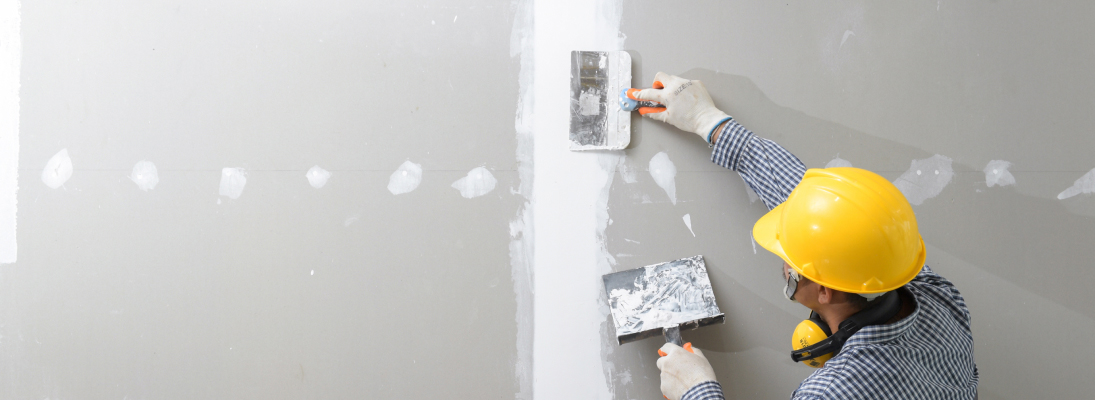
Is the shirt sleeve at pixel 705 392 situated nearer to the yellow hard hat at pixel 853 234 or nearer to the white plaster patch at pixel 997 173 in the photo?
the yellow hard hat at pixel 853 234

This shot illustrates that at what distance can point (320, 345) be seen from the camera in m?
1.39

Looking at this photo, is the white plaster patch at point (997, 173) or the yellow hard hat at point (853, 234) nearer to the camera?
the yellow hard hat at point (853, 234)

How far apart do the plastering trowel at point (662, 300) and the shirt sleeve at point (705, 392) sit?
14 centimetres

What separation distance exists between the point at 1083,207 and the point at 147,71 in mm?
2536

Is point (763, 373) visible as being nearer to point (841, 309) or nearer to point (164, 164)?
point (841, 309)

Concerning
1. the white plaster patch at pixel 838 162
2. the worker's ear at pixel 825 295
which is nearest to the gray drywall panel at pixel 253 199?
the worker's ear at pixel 825 295

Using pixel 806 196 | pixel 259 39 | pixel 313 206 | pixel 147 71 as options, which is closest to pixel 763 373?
pixel 806 196

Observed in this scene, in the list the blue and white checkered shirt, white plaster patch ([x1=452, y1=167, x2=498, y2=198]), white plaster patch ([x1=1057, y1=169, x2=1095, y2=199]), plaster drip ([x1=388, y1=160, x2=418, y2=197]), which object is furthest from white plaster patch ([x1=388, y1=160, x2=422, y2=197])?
white plaster patch ([x1=1057, y1=169, x2=1095, y2=199])

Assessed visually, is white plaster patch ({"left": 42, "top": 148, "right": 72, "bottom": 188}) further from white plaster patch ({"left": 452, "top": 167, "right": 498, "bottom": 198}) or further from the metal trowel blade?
the metal trowel blade

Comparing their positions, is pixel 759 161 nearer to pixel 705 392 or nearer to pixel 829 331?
pixel 829 331

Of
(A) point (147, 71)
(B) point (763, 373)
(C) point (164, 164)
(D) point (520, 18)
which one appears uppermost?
(D) point (520, 18)

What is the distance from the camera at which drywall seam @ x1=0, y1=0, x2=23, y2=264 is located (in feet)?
4.42

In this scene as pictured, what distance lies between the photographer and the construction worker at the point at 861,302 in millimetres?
1020

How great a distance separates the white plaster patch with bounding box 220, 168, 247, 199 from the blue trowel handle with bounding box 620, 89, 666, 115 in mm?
987
